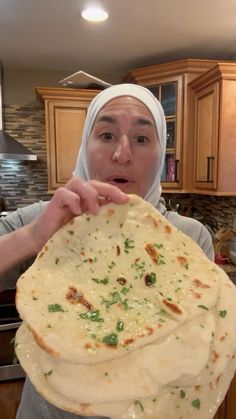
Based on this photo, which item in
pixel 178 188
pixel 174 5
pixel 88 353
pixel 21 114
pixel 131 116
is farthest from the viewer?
pixel 21 114

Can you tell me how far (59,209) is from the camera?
0.68 metres

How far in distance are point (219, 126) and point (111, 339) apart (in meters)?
2.13

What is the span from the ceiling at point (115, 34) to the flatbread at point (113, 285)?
1637 mm

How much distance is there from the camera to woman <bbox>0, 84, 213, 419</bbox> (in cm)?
82

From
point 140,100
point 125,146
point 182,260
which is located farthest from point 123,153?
point 182,260

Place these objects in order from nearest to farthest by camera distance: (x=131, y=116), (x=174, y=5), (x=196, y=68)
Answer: (x=131, y=116) < (x=174, y=5) < (x=196, y=68)

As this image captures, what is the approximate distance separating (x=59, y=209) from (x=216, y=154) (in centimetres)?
195

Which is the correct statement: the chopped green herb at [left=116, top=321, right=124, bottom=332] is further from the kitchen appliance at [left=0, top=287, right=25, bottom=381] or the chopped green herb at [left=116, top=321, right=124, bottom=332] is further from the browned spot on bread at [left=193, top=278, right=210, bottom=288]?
the kitchen appliance at [left=0, top=287, right=25, bottom=381]

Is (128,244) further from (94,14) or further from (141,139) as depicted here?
(94,14)

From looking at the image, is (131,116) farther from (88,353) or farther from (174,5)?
(174,5)

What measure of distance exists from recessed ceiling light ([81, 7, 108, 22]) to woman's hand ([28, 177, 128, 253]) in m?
1.66

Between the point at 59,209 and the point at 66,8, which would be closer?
the point at 59,209

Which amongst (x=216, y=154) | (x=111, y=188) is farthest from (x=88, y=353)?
(x=216, y=154)

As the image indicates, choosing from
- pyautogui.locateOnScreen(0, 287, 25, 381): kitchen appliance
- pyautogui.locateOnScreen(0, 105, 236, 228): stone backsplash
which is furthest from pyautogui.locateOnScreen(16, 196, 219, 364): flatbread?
pyautogui.locateOnScreen(0, 105, 236, 228): stone backsplash
